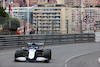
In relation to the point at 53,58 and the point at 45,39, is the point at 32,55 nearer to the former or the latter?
the point at 53,58

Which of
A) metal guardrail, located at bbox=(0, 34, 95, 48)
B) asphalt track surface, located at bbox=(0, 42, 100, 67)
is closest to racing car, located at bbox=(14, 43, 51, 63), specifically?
asphalt track surface, located at bbox=(0, 42, 100, 67)

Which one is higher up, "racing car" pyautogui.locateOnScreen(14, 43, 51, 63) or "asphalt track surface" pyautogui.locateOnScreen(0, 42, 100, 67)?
"racing car" pyautogui.locateOnScreen(14, 43, 51, 63)

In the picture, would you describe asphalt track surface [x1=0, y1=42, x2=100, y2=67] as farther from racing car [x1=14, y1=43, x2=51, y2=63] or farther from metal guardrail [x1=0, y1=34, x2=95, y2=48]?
metal guardrail [x1=0, y1=34, x2=95, y2=48]

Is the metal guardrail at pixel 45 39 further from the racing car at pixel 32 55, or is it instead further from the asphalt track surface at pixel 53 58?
the racing car at pixel 32 55

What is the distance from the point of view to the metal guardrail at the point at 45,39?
23256 millimetres

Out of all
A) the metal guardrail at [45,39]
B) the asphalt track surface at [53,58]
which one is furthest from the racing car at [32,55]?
the metal guardrail at [45,39]

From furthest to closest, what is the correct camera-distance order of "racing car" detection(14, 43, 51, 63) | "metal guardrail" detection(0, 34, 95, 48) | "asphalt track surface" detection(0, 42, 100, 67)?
"metal guardrail" detection(0, 34, 95, 48)
"racing car" detection(14, 43, 51, 63)
"asphalt track surface" detection(0, 42, 100, 67)

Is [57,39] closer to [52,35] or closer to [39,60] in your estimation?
[52,35]

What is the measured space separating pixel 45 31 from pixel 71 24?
240 centimetres

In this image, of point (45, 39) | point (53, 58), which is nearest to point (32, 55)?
point (53, 58)

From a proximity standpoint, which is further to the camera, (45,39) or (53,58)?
(45,39)

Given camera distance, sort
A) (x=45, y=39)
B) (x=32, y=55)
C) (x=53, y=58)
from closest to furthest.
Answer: (x=32, y=55) → (x=53, y=58) → (x=45, y=39)

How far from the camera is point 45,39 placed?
84.7ft

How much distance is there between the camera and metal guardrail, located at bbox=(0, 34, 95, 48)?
916 inches
